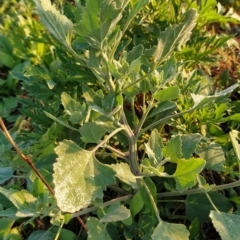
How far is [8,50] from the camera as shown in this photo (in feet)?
7.07

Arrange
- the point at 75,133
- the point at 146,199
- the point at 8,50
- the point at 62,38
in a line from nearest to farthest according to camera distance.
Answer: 1. the point at 62,38
2. the point at 146,199
3. the point at 75,133
4. the point at 8,50

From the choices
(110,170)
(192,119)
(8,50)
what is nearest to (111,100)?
(110,170)

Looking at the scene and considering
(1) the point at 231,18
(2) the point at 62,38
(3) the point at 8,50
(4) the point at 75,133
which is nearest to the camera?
(2) the point at 62,38

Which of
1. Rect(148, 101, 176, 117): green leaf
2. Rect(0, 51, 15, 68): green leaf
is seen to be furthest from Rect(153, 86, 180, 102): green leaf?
Rect(0, 51, 15, 68): green leaf

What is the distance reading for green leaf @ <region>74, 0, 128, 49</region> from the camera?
35.3 inches

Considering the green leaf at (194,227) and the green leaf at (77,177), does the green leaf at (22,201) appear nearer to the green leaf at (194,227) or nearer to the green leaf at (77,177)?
the green leaf at (77,177)

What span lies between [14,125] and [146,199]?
863mm

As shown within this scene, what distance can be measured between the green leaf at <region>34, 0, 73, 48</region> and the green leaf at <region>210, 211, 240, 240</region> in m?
0.51

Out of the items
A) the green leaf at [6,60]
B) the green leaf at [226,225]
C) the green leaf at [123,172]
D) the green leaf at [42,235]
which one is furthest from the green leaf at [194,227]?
the green leaf at [6,60]

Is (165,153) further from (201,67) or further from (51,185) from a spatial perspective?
(201,67)

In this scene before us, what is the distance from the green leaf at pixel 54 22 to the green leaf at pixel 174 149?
313 mm

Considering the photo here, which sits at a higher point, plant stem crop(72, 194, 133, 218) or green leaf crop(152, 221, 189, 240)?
green leaf crop(152, 221, 189, 240)

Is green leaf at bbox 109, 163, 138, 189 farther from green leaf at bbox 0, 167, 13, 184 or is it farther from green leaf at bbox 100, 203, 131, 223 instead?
green leaf at bbox 0, 167, 13, 184

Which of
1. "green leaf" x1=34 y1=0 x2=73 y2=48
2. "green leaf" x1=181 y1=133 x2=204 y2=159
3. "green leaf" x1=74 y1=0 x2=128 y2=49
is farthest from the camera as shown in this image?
"green leaf" x1=181 y1=133 x2=204 y2=159
